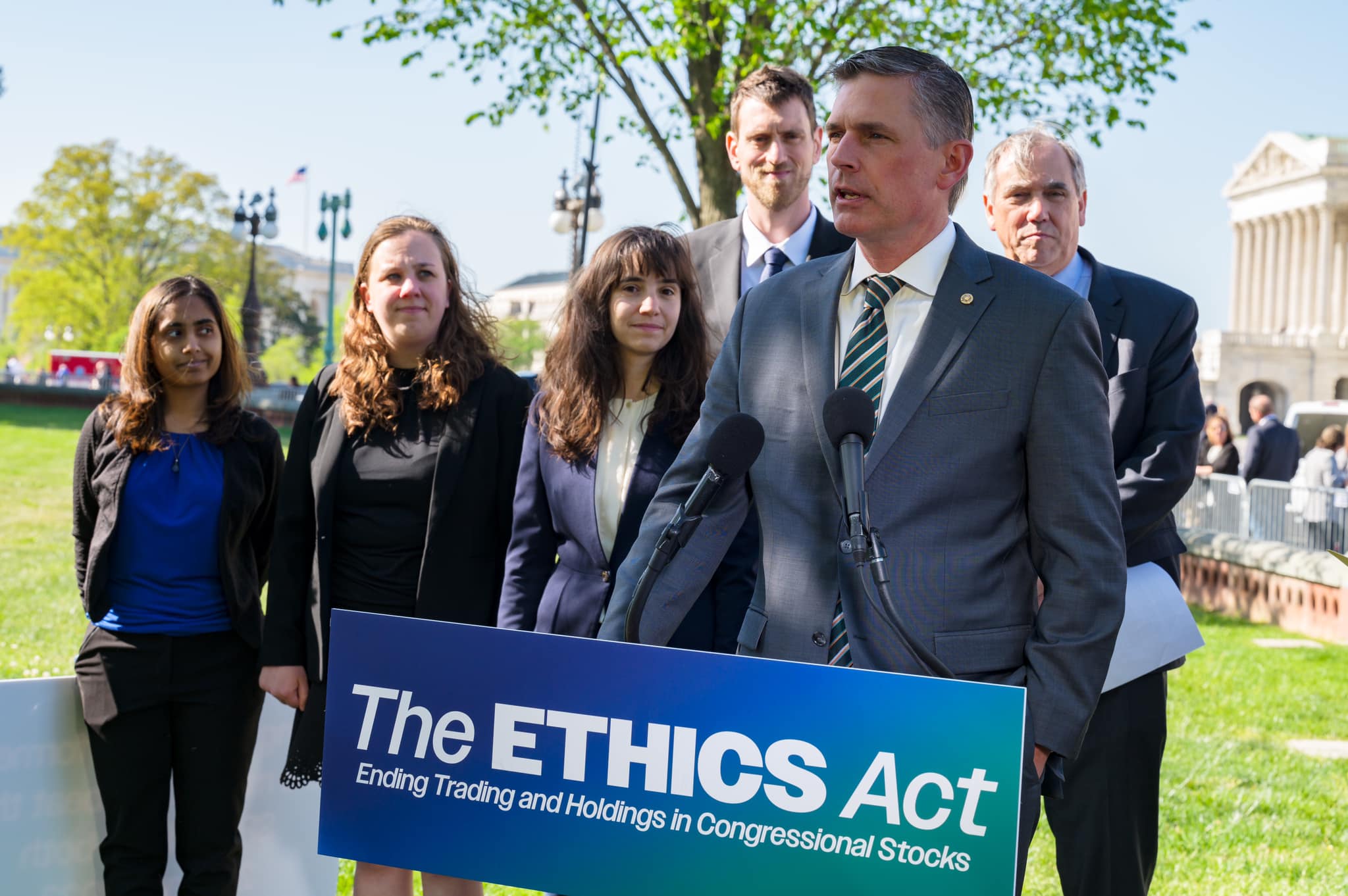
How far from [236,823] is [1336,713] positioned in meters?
7.93

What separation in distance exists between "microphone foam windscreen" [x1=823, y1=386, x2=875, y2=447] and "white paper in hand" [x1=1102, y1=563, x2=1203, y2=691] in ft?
4.23

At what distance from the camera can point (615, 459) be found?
3.54 metres

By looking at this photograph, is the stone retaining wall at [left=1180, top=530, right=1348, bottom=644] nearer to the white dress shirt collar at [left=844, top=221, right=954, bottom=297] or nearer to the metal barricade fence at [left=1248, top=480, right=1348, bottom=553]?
the metal barricade fence at [left=1248, top=480, right=1348, bottom=553]

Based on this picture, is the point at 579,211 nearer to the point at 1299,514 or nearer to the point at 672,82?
the point at 672,82

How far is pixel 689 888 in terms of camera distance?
1.96m

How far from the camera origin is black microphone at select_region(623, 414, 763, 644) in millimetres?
2230

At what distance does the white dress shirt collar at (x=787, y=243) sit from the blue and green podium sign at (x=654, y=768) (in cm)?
234

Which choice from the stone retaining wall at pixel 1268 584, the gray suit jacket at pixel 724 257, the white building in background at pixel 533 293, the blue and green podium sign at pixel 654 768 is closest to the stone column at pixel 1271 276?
the white building in background at pixel 533 293

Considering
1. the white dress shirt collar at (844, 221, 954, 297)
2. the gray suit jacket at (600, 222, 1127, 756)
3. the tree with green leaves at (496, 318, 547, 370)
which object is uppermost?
the tree with green leaves at (496, 318, 547, 370)

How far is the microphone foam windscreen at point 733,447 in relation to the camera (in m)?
2.25

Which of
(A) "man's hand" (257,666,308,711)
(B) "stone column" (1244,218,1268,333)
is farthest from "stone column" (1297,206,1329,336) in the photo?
(A) "man's hand" (257,666,308,711)

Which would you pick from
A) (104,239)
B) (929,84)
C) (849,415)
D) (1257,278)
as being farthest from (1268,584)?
(1257,278)

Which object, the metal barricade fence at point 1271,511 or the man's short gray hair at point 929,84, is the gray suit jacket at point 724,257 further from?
the metal barricade fence at point 1271,511

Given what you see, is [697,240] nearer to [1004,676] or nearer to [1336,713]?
[1004,676]
